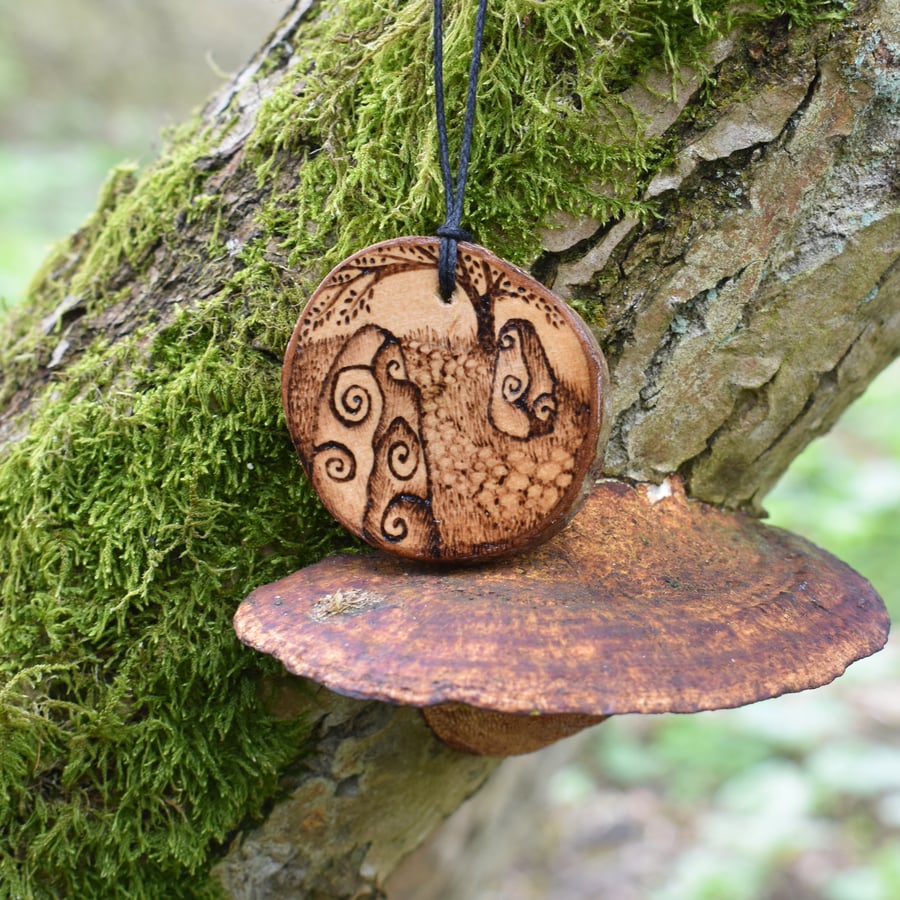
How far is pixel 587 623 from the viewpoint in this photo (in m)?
1.27

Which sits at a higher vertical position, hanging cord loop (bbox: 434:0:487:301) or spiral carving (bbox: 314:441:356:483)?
hanging cord loop (bbox: 434:0:487:301)

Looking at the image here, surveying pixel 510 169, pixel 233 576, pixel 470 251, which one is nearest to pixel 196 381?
pixel 233 576

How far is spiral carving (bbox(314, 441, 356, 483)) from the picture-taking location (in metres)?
1.52

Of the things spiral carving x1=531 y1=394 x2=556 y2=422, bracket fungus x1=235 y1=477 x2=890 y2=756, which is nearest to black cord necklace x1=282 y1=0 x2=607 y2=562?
spiral carving x1=531 y1=394 x2=556 y2=422

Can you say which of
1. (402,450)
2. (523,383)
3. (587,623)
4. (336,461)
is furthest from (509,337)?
(587,623)

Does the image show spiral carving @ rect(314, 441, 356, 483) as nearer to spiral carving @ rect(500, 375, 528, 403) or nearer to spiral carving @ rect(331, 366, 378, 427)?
spiral carving @ rect(331, 366, 378, 427)

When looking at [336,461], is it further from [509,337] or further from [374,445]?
[509,337]

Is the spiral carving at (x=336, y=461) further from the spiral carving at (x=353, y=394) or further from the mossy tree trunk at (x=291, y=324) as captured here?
the mossy tree trunk at (x=291, y=324)

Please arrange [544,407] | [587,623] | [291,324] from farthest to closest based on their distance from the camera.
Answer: [291,324], [544,407], [587,623]

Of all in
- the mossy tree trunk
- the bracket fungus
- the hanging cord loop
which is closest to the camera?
the bracket fungus

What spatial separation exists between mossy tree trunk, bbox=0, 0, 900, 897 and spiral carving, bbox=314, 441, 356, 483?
0.50 ft

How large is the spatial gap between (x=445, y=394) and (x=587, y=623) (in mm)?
490

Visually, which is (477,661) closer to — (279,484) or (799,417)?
(279,484)

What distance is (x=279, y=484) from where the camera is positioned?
165 centimetres
